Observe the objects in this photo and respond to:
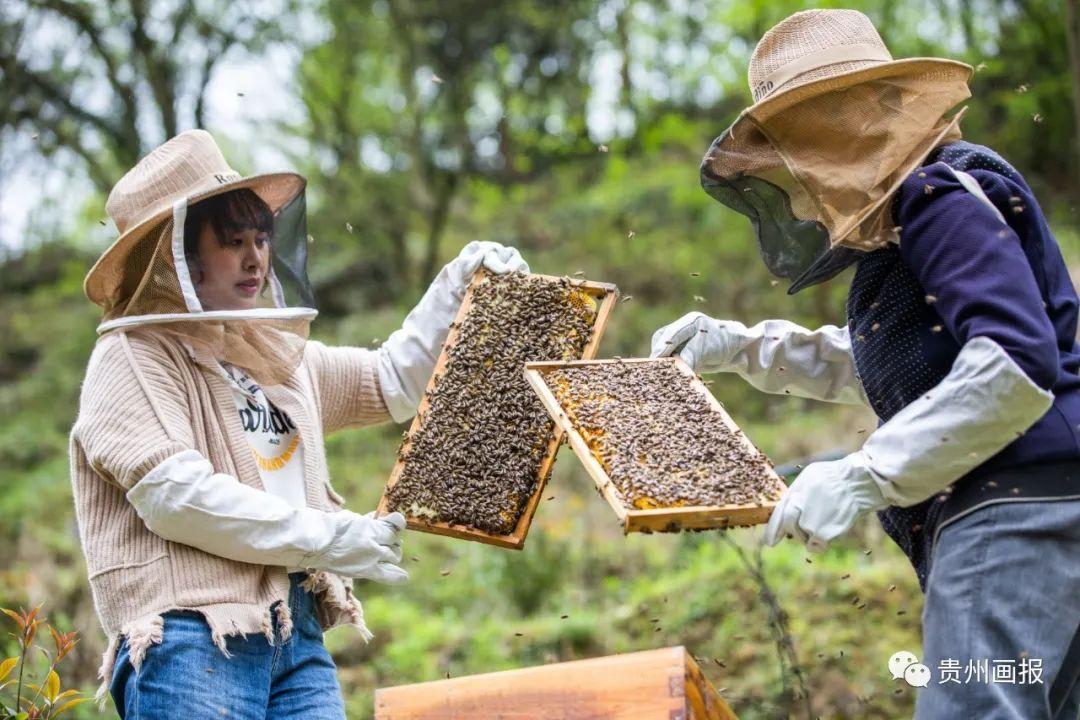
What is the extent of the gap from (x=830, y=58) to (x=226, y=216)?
2.06 m

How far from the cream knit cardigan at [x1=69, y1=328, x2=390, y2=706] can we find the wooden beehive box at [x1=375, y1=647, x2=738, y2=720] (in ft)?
1.81

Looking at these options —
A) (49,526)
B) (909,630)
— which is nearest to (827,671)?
(909,630)

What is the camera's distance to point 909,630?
6742 mm

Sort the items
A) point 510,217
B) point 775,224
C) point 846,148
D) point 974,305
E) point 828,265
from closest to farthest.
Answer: point 974,305 < point 846,148 < point 828,265 < point 775,224 < point 510,217

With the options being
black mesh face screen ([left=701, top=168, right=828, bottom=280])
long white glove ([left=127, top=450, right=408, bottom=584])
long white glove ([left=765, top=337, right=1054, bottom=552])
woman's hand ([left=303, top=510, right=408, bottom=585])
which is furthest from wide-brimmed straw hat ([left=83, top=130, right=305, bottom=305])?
long white glove ([left=765, top=337, right=1054, bottom=552])

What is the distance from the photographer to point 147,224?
3424 millimetres

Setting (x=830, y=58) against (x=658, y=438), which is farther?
(x=658, y=438)

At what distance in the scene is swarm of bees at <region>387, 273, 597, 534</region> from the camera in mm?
3699

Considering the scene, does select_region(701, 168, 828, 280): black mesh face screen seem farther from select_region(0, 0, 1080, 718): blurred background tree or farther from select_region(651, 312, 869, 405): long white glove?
select_region(0, 0, 1080, 718): blurred background tree

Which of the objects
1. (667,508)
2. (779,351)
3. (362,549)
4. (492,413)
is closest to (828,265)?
(779,351)

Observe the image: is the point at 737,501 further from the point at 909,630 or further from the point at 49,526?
the point at 49,526

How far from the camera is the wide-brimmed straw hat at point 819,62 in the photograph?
3004mm

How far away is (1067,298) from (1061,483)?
55 centimetres

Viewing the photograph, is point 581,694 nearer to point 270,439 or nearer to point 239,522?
point 239,522
